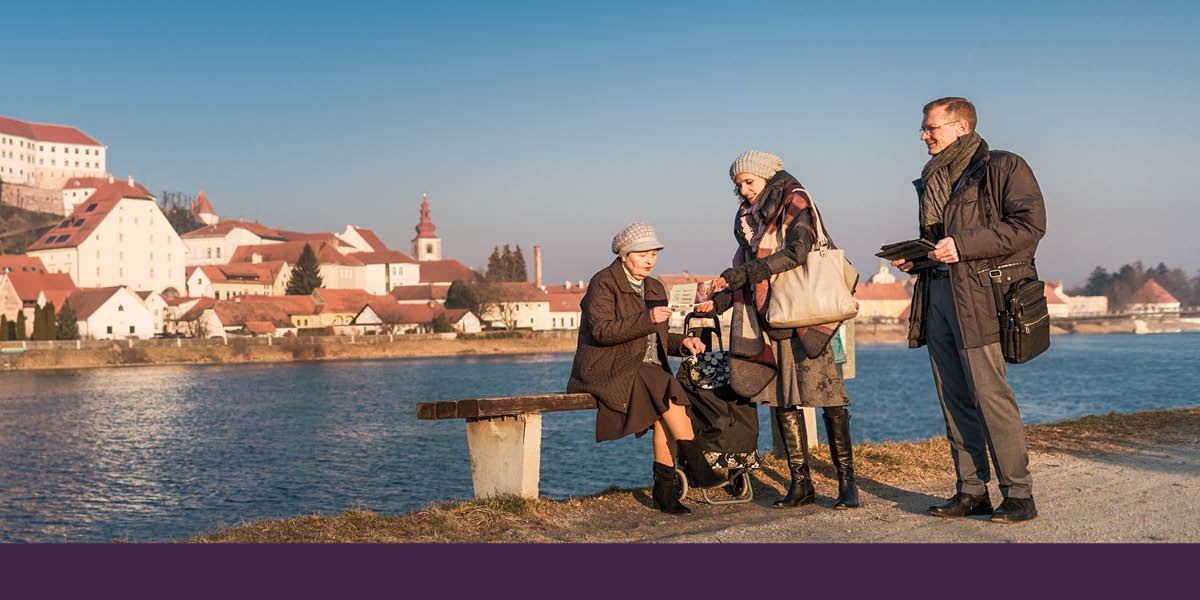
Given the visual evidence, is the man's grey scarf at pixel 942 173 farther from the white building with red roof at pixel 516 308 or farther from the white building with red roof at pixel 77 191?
the white building with red roof at pixel 77 191

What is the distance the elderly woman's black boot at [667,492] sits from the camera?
252 inches

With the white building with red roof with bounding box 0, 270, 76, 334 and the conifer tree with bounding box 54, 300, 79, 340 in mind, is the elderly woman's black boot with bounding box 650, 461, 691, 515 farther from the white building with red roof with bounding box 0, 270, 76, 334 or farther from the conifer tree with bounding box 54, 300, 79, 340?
the white building with red roof with bounding box 0, 270, 76, 334

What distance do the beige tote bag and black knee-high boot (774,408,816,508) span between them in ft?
2.21

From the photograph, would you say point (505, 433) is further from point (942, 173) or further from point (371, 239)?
point (371, 239)

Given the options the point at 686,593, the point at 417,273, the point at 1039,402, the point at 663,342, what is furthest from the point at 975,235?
the point at 417,273

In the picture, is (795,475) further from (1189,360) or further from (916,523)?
(1189,360)

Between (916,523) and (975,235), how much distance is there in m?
1.59

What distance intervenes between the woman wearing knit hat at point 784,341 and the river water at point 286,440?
911 centimetres

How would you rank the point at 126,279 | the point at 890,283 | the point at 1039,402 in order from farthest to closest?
the point at 890,283
the point at 126,279
the point at 1039,402

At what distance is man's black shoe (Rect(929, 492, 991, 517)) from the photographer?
590 cm

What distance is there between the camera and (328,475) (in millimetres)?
24562

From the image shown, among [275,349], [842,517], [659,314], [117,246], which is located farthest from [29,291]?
[842,517]

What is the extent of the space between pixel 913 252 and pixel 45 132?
185889 millimetres

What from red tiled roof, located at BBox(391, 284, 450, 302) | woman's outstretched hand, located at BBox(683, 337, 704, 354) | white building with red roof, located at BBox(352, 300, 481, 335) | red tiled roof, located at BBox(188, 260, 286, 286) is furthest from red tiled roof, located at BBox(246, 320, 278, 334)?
woman's outstretched hand, located at BBox(683, 337, 704, 354)
